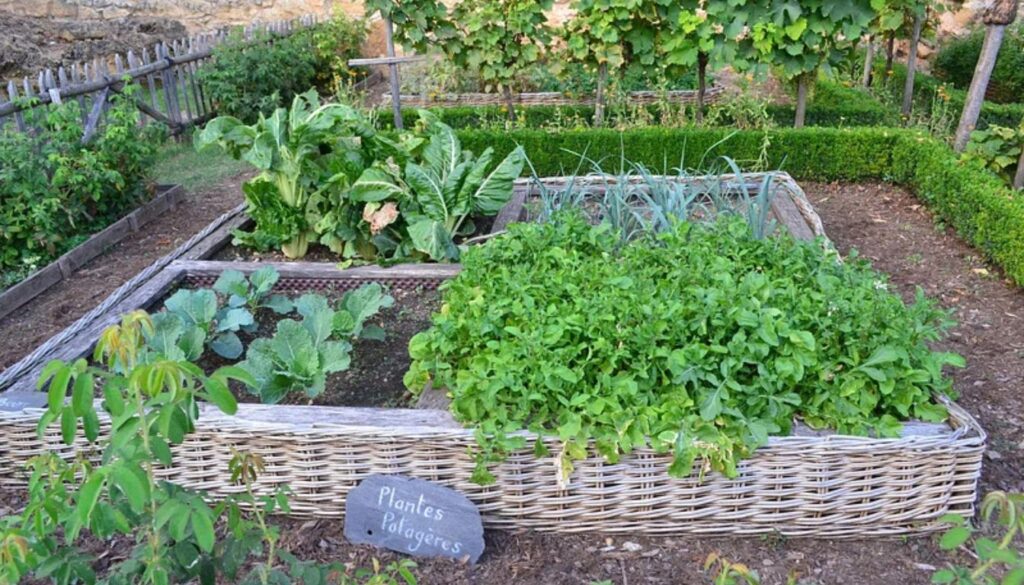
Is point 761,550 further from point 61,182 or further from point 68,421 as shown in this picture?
point 61,182

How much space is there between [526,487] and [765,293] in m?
0.99

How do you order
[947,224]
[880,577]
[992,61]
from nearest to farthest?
[880,577] → [947,224] → [992,61]

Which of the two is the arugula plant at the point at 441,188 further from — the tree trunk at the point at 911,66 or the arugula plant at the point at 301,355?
the tree trunk at the point at 911,66

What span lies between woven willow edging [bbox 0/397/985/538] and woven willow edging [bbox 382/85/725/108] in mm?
6165

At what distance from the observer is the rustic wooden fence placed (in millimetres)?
6117

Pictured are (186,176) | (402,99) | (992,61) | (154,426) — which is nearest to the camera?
(154,426)

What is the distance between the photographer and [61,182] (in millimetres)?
5090

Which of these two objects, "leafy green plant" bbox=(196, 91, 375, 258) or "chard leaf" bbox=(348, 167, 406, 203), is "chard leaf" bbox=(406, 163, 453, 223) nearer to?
"chard leaf" bbox=(348, 167, 406, 203)

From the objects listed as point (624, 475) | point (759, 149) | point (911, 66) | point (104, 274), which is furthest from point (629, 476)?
point (911, 66)

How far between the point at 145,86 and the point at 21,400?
335 inches

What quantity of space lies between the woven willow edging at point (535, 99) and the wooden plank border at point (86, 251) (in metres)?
3.15

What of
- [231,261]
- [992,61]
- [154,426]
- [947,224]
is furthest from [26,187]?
[992,61]

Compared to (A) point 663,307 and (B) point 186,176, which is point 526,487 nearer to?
(A) point 663,307

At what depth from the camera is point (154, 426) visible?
4.80 feet
